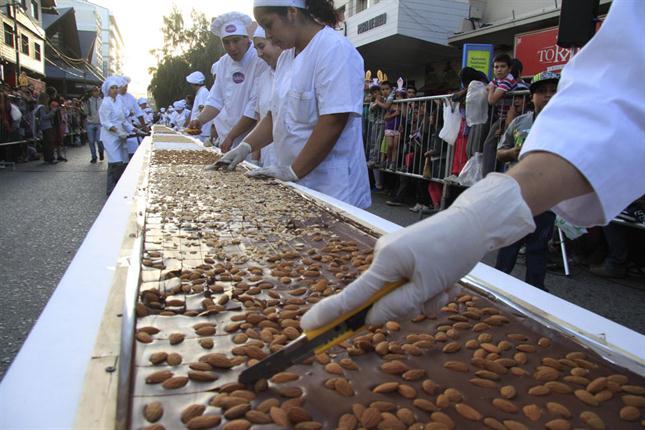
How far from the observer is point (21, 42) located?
18688mm

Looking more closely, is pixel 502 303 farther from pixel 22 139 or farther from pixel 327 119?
pixel 22 139

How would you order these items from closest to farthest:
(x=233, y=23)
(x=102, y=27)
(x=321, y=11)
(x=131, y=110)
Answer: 1. (x=321, y=11)
2. (x=233, y=23)
3. (x=131, y=110)
4. (x=102, y=27)

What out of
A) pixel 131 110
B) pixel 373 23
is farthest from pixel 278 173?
pixel 373 23

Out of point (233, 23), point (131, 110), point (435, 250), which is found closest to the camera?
point (435, 250)

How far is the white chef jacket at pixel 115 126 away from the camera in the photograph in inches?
270

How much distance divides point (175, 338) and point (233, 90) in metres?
4.01

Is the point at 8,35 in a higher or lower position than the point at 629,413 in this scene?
higher

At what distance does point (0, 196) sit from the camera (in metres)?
6.45

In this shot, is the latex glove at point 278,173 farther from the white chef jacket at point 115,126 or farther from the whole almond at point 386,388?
the white chef jacket at point 115,126

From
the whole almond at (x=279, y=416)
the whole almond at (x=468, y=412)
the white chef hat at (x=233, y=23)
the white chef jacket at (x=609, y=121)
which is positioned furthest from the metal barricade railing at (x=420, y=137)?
the whole almond at (x=279, y=416)

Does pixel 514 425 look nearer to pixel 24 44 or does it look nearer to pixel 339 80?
pixel 339 80

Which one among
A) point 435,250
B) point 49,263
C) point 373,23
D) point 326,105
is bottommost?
point 49,263

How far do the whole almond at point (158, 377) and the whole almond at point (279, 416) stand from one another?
172 mm

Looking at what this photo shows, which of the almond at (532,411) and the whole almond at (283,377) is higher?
the whole almond at (283,377)
